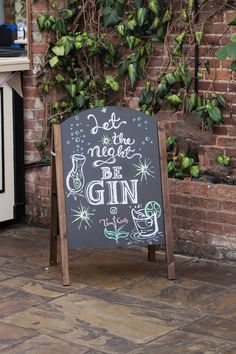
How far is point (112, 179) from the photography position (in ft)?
17.4

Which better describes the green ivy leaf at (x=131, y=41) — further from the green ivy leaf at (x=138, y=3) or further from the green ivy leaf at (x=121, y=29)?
Answer: the green ivy leaf at (x=138, y=3)

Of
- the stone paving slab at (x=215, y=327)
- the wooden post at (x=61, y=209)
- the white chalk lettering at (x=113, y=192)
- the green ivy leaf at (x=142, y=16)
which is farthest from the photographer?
the green ivy leaf at (x=142, y=16)

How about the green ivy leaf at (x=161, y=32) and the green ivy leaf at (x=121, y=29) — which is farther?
the green ivy leaf at (x=121, y=29)

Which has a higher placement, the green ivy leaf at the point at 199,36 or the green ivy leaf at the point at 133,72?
the green ivy leaf at the point at 199,36

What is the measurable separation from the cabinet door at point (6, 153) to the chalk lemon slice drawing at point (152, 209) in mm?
1754

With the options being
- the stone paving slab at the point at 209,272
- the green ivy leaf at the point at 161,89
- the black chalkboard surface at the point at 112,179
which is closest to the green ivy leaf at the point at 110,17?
the green ivy leaf at the point at 161,89

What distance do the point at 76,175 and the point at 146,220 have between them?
1.90 ft

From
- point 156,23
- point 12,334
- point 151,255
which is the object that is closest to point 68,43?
point 156,23

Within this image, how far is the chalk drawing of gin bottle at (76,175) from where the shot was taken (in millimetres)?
5211

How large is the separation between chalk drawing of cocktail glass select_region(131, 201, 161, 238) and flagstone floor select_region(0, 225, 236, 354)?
330mm

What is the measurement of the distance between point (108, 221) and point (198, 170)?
104 cm

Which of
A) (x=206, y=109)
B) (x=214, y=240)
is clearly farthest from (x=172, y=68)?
(x=214, y=240)

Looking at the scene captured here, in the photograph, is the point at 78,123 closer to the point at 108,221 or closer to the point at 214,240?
the point at 108,221

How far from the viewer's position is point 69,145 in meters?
5.22
